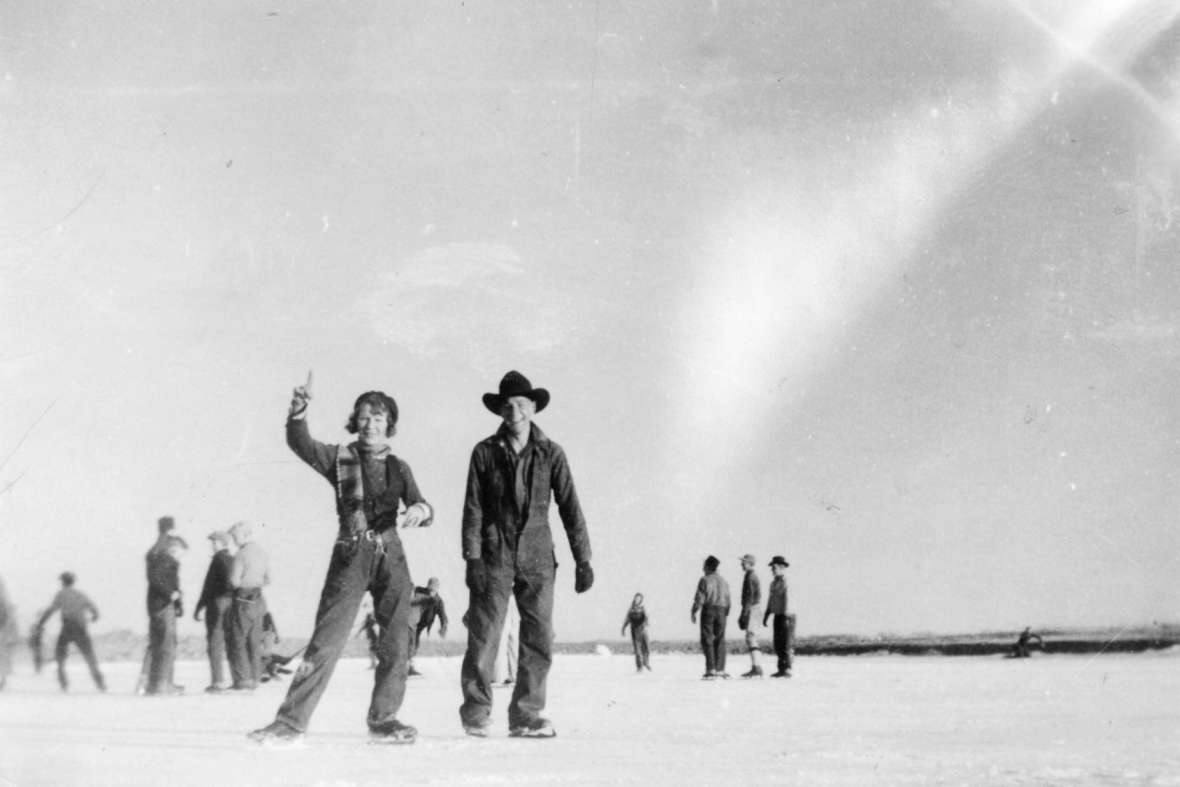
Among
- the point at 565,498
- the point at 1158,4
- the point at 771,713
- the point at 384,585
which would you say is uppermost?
the point at 1158,4

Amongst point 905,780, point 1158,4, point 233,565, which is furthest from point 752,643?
point 905,780

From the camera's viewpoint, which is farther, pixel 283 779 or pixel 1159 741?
pixel 1159 741

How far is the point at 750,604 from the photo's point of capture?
15.0 metres

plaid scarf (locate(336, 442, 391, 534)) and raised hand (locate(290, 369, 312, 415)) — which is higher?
raised hand (locate(290, 369, 312, 415))

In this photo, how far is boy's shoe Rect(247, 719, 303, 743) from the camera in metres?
4.92

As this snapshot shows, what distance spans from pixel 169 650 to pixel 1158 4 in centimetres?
950

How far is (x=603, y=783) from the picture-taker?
3930mm

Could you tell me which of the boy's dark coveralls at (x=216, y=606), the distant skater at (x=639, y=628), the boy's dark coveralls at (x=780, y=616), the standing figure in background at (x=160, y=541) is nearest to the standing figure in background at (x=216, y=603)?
the boy's dark coveralls at (x=216, y=606)

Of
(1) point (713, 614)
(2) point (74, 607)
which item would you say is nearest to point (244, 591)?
(2) point (74, 607)

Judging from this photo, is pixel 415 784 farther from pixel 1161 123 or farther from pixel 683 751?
pixel 1161 123

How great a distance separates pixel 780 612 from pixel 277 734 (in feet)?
34.8

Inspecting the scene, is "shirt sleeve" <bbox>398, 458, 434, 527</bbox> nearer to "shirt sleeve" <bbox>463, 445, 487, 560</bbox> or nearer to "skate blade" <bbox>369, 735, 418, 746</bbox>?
"shirt sleeve" <bbox>463, 445, 487, 560</bbox>

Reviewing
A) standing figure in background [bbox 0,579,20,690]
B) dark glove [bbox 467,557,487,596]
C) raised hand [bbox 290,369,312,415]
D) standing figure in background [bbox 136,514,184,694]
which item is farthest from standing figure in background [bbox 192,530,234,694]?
raised hand [bbox 290,369,312,415]

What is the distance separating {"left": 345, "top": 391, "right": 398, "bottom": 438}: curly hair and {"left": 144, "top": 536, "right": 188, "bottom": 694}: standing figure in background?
5.31 metres
